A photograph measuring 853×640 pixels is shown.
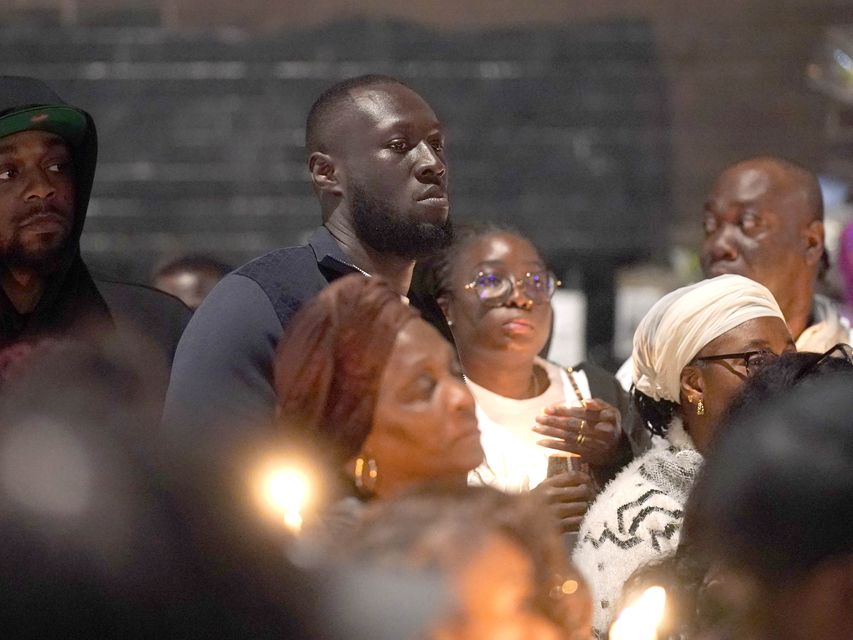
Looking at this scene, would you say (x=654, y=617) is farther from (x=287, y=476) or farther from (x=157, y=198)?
(x=157, y=198)

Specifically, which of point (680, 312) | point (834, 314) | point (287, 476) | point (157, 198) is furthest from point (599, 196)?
point (287, 476)

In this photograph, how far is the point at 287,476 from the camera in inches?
96.6

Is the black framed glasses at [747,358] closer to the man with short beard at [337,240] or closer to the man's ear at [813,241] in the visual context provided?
the man with short beard at [337,240]

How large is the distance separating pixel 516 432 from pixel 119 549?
7.86 ft

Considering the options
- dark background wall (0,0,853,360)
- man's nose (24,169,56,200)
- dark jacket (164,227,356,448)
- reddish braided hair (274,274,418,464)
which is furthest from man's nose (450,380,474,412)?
dark background wall (0,0,853,360)

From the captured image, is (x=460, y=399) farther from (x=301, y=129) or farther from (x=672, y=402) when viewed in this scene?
(x=301, y=129)

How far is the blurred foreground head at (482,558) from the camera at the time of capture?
183 cm

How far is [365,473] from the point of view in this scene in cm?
258

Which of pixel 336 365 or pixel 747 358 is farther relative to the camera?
pixel 747 358

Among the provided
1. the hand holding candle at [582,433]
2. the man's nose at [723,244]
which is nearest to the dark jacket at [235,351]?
the hand holding candle at [582,433]

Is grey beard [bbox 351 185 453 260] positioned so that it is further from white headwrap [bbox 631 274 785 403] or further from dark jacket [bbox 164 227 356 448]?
white headwrap [bbox 631 274 785 403]

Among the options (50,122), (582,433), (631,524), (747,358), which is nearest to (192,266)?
(50,122)

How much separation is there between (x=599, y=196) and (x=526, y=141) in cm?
49

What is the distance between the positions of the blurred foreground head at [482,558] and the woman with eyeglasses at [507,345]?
193cm
